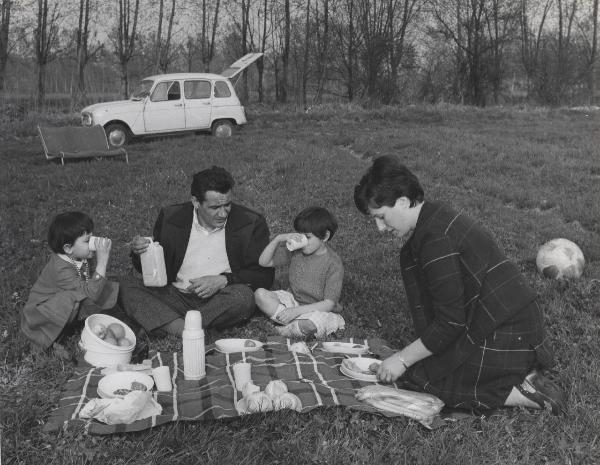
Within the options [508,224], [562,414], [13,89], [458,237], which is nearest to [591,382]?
[562,414]

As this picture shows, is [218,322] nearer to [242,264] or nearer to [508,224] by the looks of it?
[242,264]

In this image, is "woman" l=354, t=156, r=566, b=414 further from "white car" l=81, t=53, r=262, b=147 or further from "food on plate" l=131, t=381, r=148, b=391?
"white car" l=81, t=53, r=262, b=147

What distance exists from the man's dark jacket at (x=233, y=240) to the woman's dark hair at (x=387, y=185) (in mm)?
1792

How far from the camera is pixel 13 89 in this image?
2250 centimetres

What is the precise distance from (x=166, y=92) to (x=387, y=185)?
1211 centimetres

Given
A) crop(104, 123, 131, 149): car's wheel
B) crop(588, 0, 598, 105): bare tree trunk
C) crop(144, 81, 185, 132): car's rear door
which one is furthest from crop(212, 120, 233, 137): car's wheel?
crop(588, 0, 598, 105): bare tree trunk

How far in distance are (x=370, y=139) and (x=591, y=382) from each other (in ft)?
32.2

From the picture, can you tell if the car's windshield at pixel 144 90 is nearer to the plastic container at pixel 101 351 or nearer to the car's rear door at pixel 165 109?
the car's rear door at pixel 165 109

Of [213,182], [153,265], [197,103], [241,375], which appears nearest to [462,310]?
[241,375]

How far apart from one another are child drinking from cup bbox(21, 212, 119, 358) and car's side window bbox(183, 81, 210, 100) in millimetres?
10776

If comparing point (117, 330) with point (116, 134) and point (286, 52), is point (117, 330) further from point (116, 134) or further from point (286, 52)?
point (286, 52)

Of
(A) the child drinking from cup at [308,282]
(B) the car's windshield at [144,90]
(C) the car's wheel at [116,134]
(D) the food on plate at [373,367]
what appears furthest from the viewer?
(B) the car's windshield at [144,90]

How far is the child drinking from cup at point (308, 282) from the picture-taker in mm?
4266

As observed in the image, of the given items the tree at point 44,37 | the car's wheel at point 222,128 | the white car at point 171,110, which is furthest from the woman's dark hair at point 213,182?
the tree at point 44,37
